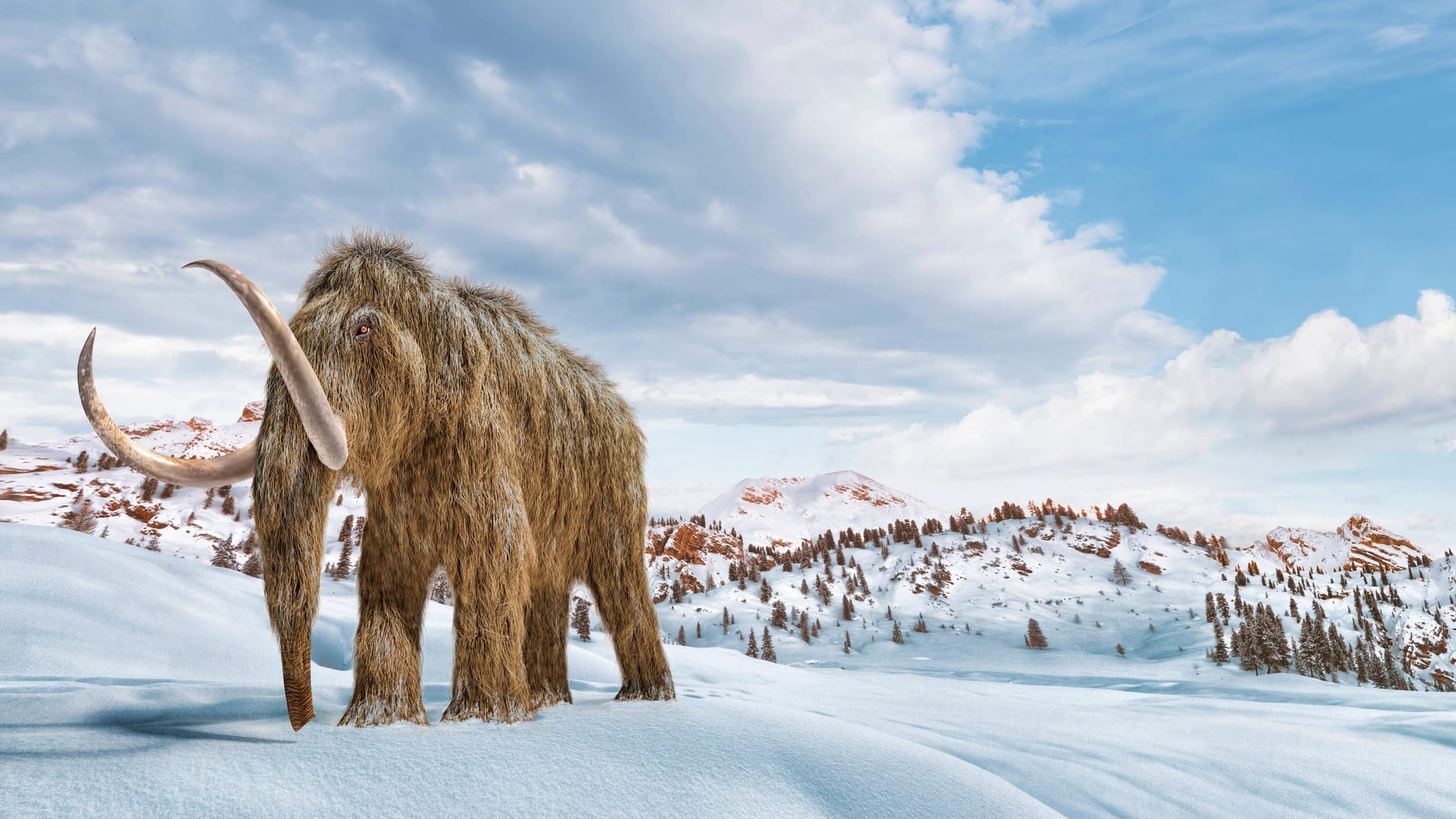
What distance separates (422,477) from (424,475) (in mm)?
A: 22

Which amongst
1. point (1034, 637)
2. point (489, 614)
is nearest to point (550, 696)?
point (489, 614)

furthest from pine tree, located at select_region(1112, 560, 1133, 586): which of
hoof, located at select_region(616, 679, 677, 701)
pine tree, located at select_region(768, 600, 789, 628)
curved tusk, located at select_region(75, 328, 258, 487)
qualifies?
curved tusk, located at select_region(75, 328, 258, 487)

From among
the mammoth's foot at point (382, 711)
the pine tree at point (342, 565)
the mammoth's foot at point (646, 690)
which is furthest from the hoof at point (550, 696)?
the pine tree at point (342, 565)

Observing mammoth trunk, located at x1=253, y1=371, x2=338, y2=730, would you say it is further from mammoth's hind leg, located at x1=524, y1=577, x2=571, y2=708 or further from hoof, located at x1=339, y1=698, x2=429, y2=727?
mammoth's hind leg, located at x1=524, y1=577, x2=571, y2=708

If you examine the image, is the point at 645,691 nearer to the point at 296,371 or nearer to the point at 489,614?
the point at 489,614

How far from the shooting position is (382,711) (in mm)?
4113

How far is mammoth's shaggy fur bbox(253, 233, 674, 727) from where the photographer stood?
12.9ft

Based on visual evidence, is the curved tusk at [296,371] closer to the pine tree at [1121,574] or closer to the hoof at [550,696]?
the hoof at [550,696]

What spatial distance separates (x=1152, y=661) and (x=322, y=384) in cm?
4023

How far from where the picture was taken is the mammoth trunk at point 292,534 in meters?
3.78

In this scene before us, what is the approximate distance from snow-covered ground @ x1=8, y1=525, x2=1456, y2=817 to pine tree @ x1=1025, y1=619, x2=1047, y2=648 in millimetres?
31182

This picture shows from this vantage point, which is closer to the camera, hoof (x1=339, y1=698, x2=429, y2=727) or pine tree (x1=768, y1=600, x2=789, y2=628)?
hoof (x1=339, y1=698, x2=429, y2=727)

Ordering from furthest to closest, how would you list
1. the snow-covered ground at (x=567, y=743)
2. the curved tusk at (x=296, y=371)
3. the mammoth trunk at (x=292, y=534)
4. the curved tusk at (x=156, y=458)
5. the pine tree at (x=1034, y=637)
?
the pine tree at (x=1034, y=637) → the mammoth trunk at (x=292, y=534) → the curved tusk at (x=296, y=371) → the curved tusk at (x=156, y=458) → the snow-covered ground at (x=567, y=743)

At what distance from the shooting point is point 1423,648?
2020 inches
